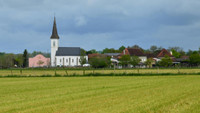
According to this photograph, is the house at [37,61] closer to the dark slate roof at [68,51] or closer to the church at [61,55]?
the church at [61,55]

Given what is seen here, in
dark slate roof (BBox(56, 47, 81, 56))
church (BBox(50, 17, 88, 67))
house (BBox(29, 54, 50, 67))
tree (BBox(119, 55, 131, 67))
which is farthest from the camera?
house (BBox(29, 54, 50, 67))

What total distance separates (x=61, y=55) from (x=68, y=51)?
4.86 m

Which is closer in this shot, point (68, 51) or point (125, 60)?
point (125, 60)

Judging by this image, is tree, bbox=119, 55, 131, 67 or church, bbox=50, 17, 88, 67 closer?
tree, bbox=119, 55, 131, 67

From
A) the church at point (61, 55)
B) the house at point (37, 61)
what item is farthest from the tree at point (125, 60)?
the house at point (37, 61)

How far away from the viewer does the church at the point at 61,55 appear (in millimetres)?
126500

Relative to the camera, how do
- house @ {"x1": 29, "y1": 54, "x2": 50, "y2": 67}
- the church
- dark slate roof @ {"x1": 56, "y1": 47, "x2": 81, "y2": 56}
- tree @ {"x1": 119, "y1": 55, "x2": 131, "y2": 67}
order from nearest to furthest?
1. tree @ {"x1": 119, "y1": 55, "x2": 131, "y2": 67}
2. the church
3. dark slate roof @ {"x1": 56, "y1": 47, "x2": 81, "y2": 56}
4. house @ {"x1": 29, "y1": 54, "x2": 50, "y2": 67}

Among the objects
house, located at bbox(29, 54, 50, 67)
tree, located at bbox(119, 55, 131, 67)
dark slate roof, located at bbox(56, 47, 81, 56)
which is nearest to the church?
dark slate roof, located at bbox(56, 47, 81, 56)

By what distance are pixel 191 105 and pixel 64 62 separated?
11711 cm

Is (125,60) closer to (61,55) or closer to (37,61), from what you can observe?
(61,55)

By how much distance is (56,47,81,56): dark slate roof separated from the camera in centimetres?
12825

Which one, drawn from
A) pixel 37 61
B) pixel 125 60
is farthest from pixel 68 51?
pixel 125 60

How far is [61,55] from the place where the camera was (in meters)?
127

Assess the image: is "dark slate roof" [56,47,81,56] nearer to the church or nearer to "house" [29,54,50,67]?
the church
